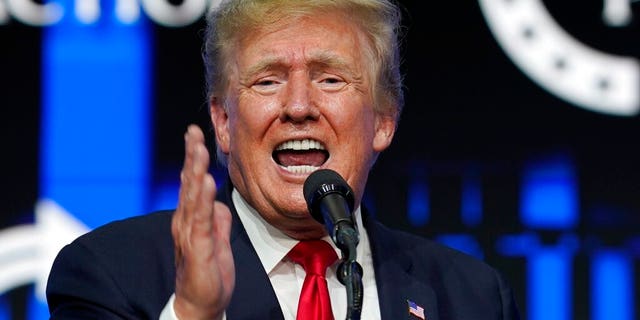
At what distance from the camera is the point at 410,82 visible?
11.7ft

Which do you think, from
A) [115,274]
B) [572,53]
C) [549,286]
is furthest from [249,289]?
[572,53]

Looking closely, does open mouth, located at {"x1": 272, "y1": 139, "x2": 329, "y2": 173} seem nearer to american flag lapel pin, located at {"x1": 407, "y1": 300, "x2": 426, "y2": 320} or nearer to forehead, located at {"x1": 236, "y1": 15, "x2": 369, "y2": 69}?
forehead, located at {"x1": 236, "y1": 15, "x2": 369, "y2": 69}

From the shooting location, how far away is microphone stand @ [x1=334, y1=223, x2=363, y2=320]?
1.80m

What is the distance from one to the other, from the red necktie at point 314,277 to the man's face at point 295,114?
4cm

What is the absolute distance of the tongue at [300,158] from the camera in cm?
243

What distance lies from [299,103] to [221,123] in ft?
0.82

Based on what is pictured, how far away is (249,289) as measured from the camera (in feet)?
7.77

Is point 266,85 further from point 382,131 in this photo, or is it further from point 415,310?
point 415,310

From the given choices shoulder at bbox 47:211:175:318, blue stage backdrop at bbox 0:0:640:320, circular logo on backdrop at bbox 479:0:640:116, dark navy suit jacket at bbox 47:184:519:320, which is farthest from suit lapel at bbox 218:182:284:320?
circular logo on backdrop at bbox 479:0:640:116

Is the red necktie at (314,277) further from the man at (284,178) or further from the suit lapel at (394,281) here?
the suit lapel at (394,281)

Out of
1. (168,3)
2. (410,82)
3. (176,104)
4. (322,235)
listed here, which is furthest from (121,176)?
(322,235)

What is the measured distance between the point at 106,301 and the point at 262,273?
0.32 m

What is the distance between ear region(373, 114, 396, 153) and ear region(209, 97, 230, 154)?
311 mm

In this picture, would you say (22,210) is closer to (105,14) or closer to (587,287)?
(105,14)
